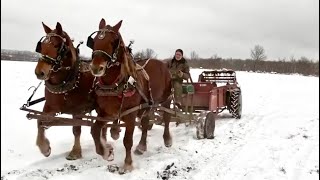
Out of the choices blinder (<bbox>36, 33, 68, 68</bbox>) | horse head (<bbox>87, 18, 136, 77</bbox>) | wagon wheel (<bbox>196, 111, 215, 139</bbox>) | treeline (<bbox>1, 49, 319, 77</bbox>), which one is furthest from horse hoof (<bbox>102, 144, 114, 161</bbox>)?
treeline (<bbox>1, 49, 319, 77</bbox>)

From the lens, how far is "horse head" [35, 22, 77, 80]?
6.02m

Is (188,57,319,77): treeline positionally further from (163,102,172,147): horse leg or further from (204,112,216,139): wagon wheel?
(163,102,172,147): horse leg

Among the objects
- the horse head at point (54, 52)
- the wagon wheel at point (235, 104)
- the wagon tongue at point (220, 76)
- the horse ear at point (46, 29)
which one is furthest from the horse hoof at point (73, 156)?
the wagon tongue at point (220, 76)

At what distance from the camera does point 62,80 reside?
667 centimetres

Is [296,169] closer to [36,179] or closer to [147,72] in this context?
[147,72]

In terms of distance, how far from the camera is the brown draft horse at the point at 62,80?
6298 mm

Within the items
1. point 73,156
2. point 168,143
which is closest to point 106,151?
point 73,156

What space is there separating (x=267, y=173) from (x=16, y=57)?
35.6 metres

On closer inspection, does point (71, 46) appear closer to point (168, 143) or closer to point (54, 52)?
point (54, 52)

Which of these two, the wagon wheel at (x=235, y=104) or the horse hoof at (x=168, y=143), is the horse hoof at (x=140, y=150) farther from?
the wagon wheel at (x=235, y=104)

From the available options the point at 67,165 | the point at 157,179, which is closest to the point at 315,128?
the point at 157,179

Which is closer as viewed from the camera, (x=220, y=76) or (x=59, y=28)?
(x=59, y=28)

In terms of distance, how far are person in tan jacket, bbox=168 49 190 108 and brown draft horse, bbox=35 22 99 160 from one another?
2908mm

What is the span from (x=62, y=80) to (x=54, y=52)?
57cm
